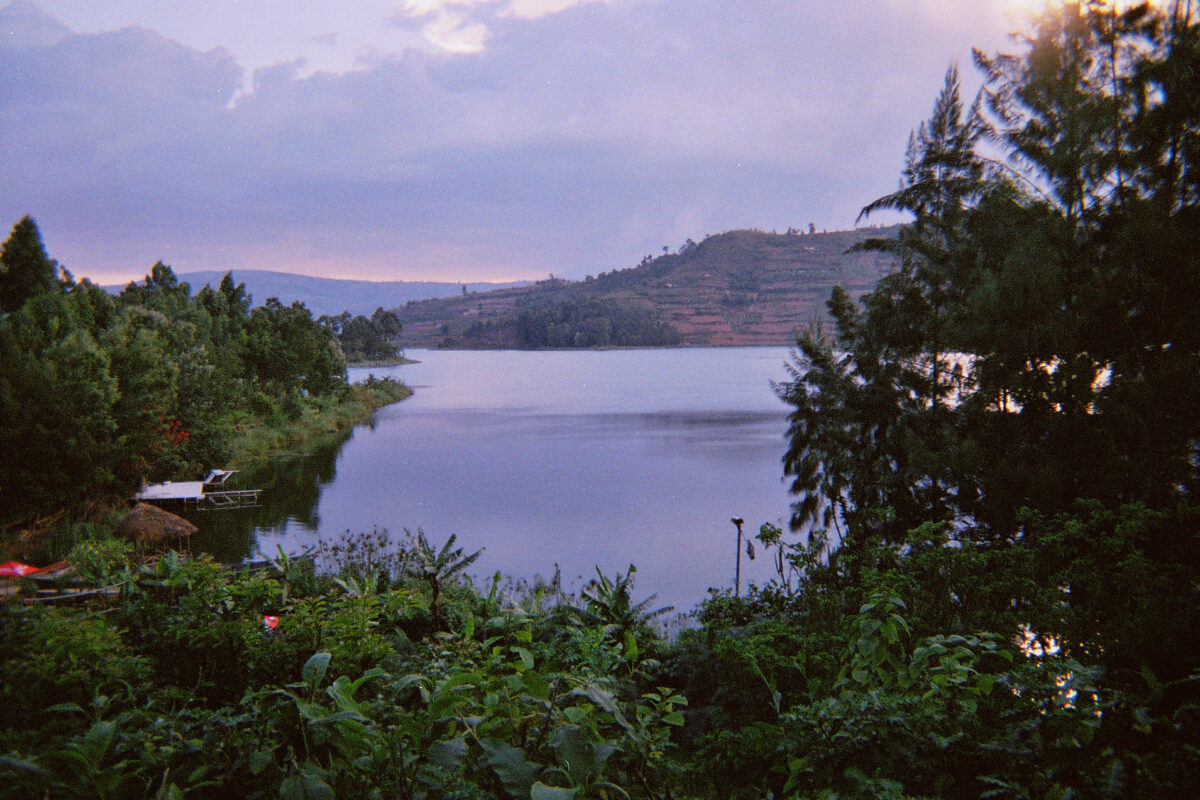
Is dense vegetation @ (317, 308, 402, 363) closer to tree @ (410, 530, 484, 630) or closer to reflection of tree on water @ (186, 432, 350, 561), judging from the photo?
reflection of tree on water @ (186, 432, 350, 561)

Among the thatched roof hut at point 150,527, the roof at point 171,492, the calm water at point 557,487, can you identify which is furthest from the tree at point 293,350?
the thatched roof hut at point 150,527

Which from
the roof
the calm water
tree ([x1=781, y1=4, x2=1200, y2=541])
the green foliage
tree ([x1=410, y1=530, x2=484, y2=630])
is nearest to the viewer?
tree ([x1=410, y1=530, x2=484, y2=630])

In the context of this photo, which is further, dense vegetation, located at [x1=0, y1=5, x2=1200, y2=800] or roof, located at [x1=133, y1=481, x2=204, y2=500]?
roof, located at [x1=133, y1=481, x2=204, y2=500]

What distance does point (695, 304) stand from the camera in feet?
442

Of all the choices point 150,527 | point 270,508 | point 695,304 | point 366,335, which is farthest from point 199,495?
point 695,304

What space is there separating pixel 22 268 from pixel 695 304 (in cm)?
11382

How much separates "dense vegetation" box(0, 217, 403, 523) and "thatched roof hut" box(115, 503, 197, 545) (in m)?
2.01

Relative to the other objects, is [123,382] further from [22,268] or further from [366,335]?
[366,335]

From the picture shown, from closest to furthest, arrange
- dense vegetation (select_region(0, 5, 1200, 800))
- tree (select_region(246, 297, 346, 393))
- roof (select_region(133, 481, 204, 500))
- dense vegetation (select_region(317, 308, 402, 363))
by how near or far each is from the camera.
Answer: dense vegetation (select_region(0, 5, 1200, 800)) < roof (select_region(133, 481, 204, 500)) < tree (select_region(246, 297, 346, 393)) < dense vegetation (select_region(317, 308, 402, 363))

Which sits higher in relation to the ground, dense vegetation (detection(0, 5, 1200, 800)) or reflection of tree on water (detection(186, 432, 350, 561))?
dense vegetation (detection(0, 5, 1200, 800))

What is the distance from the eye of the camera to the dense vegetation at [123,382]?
15164 mm

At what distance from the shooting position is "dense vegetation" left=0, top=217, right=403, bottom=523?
1516cm

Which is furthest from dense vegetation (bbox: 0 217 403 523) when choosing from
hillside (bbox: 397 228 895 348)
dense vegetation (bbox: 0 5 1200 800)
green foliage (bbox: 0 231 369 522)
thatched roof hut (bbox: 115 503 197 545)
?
hillside (bbox: 397 228 895 348)

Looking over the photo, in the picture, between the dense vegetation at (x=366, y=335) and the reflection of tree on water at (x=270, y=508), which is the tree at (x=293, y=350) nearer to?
the reflection of tree on water at (x=270, y=508)
